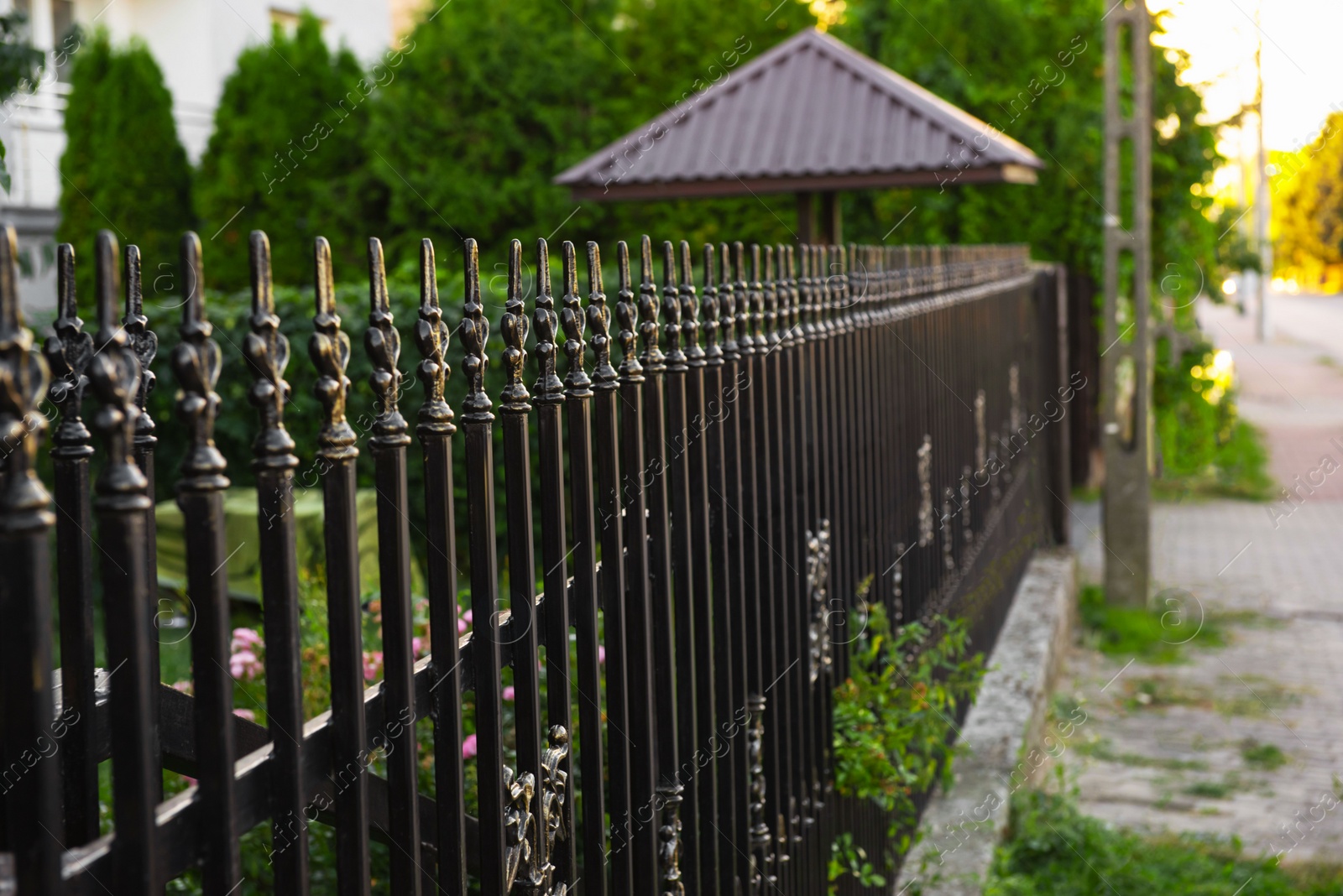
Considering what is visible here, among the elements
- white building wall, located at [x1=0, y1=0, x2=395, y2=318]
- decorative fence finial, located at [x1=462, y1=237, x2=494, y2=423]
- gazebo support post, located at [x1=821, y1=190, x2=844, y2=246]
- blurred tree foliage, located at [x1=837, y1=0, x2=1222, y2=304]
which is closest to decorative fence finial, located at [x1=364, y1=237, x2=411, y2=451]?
decorative fence finial, located at [x1=462, y1=237, x2=494, y2=423]

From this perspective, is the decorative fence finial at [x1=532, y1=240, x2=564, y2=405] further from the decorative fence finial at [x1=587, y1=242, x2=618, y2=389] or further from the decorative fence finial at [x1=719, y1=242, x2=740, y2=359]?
the decorative fence finial at [x1=719, y1=242, x2=740, y2=359]

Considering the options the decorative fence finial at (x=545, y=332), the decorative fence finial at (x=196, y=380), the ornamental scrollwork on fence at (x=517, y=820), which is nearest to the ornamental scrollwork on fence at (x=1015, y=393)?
the decorative fence finial at (x=545, y=332)

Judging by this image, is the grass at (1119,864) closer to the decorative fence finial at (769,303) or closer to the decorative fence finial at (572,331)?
the decorative fence finial at (769,303)

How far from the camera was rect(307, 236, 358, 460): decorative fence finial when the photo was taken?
1220mm

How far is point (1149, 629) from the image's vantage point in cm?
791

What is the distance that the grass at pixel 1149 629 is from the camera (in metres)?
7.61

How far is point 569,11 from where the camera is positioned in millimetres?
11570

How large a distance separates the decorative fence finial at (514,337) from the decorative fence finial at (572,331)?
11 cm

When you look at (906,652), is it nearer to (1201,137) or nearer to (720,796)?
(720,796)

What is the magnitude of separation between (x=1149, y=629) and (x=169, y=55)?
13.7 m

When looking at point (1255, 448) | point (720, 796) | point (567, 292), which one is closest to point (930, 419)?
point (720, 796)

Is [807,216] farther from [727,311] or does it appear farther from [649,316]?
[649,316]

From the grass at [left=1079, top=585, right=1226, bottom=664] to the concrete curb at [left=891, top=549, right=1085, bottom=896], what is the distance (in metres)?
0.41

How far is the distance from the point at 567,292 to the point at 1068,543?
24.9ft
